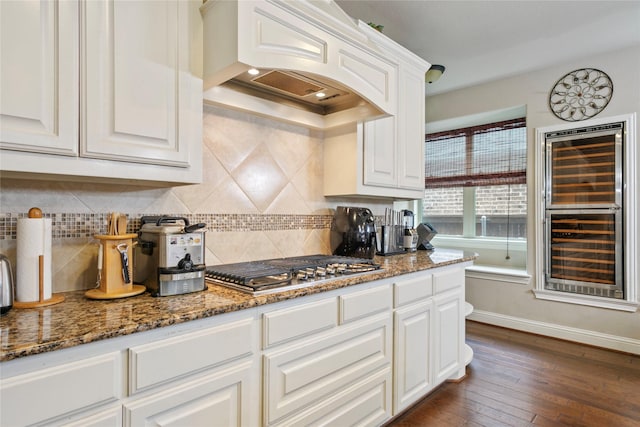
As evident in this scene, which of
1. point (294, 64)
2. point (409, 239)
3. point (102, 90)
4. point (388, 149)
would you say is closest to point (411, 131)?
point (388, 149)

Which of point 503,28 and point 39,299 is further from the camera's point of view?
point 503,28

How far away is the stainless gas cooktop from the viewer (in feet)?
4.62

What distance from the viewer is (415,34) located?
108 inches

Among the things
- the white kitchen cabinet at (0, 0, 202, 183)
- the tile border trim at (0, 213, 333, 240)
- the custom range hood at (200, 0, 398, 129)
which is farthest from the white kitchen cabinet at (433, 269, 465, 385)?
the white kitchen cabinet at (0, 0, 202, 183)

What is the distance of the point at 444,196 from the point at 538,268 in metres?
1.40

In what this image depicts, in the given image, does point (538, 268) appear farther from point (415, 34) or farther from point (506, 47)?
point (415, 34)

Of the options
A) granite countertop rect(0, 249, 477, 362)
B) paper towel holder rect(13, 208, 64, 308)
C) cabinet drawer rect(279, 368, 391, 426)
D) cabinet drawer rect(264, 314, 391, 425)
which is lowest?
Answer: cabinet drawer rect(279, 368, 391, 426)

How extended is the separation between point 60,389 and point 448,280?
2.13 meters

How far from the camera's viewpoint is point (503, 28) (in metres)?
2.67

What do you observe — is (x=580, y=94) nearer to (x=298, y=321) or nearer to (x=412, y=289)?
(x=412, y=289)

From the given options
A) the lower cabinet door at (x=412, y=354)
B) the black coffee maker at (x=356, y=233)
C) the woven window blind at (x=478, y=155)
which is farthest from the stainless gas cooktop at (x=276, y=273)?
the woven window blind at (x=478, y=155)

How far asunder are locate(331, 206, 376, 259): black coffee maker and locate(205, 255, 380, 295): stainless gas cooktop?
0.27 m

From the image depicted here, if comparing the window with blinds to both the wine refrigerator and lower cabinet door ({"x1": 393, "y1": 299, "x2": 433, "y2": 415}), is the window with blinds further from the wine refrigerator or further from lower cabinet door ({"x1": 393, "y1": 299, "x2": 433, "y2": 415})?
lower cabinet door ({"x1": 393, "y1": 299, "x2": 433, "y2": 415})

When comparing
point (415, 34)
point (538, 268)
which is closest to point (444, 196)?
point (538, 268)
